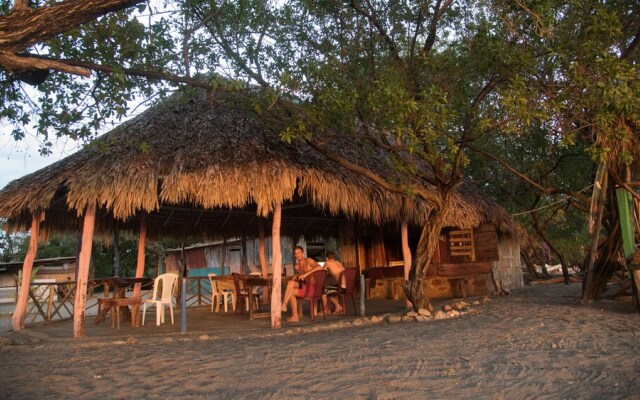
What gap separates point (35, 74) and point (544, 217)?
651 inches

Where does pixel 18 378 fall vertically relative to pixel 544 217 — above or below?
below

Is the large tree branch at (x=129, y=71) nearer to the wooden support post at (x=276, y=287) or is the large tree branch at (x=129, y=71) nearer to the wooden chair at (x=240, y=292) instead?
the wooden support post at (x=276, y=287)

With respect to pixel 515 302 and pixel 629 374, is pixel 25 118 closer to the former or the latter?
pixel 629 374

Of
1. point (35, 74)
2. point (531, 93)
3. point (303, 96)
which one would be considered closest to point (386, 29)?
point (303, 96)

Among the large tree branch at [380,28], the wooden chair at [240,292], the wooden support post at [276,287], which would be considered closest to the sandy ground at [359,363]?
the wooden support post at [276,287]

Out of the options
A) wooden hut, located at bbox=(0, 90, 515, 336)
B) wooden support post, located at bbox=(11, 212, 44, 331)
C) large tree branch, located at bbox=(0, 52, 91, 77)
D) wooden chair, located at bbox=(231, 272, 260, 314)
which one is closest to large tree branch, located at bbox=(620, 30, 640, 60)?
wooden hut, located at bbox=(0, 90, 515, 336)

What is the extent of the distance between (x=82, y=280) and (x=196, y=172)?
210cm

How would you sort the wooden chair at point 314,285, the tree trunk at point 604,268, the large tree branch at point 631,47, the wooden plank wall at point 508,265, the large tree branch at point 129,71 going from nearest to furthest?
the large tree branch at point 129,71 < the large tree branch at point 631,47 < the wooden chair at point 314,285 < the tree trunk at point 604,268 < the wooden plank wall at point 508,265

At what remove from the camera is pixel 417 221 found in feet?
33.6

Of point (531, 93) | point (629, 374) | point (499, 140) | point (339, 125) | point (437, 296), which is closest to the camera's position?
point (629, 374)

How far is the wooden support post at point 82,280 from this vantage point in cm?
731

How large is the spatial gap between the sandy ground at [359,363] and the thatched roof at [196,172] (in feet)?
6.03

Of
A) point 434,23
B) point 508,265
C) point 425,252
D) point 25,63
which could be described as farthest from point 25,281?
point 508,265

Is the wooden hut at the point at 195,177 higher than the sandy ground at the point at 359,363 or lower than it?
higher
